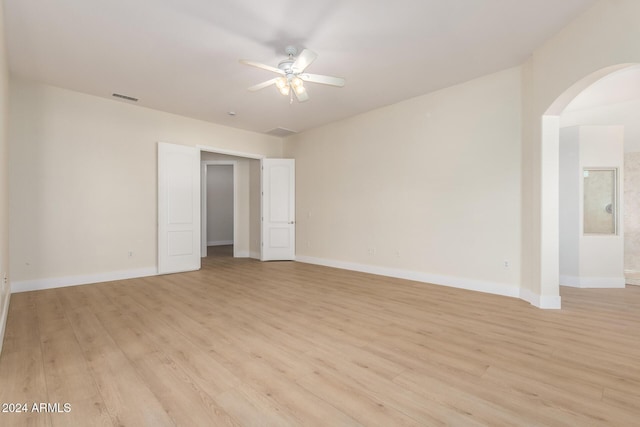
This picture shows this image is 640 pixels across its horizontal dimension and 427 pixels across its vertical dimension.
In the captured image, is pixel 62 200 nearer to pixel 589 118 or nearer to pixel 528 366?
pixel 528 366

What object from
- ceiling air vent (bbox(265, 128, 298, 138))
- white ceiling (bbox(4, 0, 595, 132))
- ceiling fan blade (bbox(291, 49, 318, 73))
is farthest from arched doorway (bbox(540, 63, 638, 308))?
ceiling air vent (bbox(265, 128, 298, 138))

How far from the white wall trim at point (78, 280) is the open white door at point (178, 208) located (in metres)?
0.29

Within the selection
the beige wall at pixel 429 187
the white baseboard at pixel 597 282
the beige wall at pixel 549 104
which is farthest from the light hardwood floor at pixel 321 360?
the beige wall at pixel 429 187

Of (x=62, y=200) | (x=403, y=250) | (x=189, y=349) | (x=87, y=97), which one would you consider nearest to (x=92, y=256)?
(x=62, y=200)

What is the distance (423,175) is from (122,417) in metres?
4.75

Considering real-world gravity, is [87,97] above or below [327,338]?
above

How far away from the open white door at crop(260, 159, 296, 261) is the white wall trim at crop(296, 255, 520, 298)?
1.00 m

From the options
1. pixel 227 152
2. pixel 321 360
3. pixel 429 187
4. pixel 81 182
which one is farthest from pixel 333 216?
pixel 81 182

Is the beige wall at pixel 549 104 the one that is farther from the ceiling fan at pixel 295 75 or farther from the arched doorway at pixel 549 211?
the ceiling fan at pixel 295 75

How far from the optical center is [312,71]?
13.4 ft

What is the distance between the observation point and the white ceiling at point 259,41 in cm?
283

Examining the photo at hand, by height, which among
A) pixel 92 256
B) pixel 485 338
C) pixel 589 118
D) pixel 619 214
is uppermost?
pixel 589 118

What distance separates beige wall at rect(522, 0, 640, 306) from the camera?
105 inches

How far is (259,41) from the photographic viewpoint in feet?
11.0
